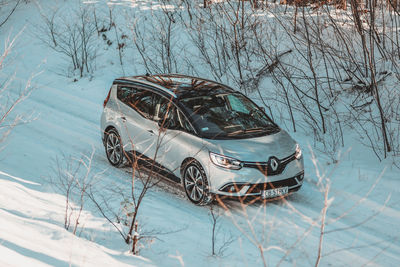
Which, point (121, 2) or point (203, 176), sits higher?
point (121, 2)

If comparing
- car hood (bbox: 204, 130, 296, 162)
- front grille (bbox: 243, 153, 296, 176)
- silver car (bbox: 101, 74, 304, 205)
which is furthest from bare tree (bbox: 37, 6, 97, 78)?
front grille (bbox: 243, 153, 296, 176)

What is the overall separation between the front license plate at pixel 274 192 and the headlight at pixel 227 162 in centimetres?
57

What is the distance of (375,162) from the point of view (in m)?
9.57

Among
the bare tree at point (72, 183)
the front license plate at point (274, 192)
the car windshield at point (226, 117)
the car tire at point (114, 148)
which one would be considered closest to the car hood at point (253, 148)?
the car windshield at point (226, 117)

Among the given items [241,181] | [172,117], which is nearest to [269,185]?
[241,181]

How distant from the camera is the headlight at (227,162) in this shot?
23.3 ft

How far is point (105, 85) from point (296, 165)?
9.44 meters

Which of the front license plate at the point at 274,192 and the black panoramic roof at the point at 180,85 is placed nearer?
the front license plate at the point at 274,192

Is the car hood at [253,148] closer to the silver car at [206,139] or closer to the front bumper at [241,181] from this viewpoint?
the silver car at [206,139]

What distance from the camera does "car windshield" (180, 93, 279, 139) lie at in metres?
7.66

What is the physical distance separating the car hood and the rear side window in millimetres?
1530

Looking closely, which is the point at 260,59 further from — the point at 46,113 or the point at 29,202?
the point at 29,202

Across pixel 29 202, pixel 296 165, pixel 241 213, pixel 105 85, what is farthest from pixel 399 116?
pixel 105 85

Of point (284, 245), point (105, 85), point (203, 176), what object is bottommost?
point (284, 245)
